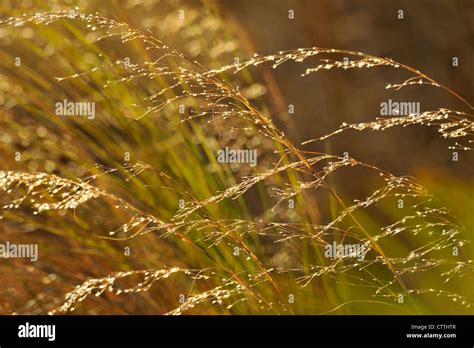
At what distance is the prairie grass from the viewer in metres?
1.33

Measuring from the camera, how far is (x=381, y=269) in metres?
1.45

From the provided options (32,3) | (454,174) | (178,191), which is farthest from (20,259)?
(454,174)

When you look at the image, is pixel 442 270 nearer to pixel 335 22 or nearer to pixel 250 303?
pixel 250 303

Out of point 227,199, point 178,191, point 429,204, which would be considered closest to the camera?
point 178,191

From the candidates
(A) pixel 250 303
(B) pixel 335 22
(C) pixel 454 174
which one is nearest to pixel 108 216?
(A) pixel 250 303

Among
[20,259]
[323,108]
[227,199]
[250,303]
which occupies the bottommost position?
[250,303]

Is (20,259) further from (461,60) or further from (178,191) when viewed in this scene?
(461,60)

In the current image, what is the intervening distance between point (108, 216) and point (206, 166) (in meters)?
0.23

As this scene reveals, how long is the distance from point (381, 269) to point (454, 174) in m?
0.28

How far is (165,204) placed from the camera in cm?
131

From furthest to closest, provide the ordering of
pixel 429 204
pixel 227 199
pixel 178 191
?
pixel 429 204, pixel 227 199, pixel 178 191

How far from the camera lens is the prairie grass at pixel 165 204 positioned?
1.33 m

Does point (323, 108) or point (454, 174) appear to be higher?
point (323, 108)

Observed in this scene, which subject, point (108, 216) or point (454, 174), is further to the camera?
point (454, 174)
